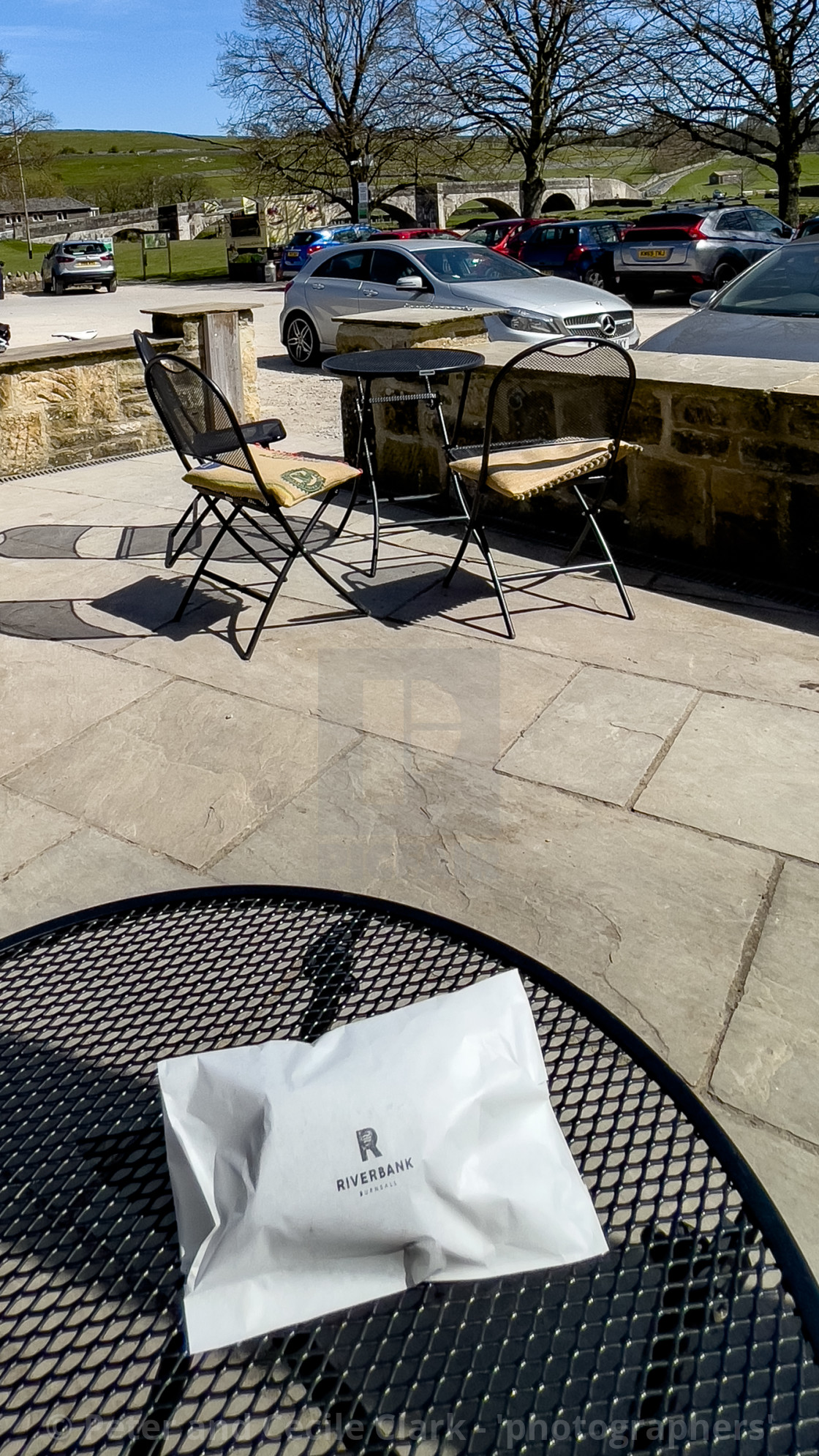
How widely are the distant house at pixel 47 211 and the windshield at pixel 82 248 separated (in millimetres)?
29967

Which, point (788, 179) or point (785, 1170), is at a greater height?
point (788, 179)

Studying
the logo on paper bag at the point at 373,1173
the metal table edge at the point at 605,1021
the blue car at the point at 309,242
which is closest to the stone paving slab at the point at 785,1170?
the metal table edge at the point at 605,1021

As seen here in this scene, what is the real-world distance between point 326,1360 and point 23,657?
11.4ft

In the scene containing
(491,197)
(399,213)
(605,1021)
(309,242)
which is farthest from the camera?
(491,197)

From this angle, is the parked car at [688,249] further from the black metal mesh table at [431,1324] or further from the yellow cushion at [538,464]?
the black metal mesh table at [431,1324]

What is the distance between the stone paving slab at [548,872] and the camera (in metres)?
2.23

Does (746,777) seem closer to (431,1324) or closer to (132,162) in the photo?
(431,1324)

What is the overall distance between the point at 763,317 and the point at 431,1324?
20.7 feet

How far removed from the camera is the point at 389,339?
5.66m

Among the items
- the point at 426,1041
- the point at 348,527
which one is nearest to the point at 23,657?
the point at 348,527

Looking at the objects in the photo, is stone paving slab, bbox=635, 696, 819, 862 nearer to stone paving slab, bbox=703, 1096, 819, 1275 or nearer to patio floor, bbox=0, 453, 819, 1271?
patio floor, bbox=0, 453, 819, 1271

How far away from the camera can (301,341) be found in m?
12.4

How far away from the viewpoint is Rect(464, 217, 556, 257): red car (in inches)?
890

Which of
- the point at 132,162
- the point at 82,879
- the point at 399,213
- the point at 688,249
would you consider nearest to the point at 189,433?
the point at 82,879
